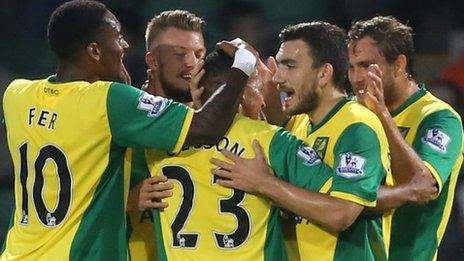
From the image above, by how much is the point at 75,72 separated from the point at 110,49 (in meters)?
0.15

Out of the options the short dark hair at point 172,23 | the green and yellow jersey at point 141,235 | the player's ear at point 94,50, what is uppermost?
the short dark hair at point 172,23

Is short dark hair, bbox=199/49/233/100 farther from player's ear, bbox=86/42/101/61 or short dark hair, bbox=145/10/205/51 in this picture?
short dark hair, bbox=145/10/205/51

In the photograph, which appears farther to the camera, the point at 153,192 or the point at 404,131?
the point at 404,131

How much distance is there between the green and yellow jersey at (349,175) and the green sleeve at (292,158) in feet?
0.12

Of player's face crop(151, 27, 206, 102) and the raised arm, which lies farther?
player's face crop(151, 27, 206, 102)

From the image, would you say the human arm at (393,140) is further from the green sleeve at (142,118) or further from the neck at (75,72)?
the neck at (75,72)

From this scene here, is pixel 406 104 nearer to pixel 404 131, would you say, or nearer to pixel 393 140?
pixel 404 131

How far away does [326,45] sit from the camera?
3.86m

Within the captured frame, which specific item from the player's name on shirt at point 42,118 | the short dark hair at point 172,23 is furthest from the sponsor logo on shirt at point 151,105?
the short dark hair at point 172,23

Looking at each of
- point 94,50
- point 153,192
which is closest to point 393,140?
point 153,192

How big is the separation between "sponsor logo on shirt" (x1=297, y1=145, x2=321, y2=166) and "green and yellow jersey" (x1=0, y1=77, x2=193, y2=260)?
40cm

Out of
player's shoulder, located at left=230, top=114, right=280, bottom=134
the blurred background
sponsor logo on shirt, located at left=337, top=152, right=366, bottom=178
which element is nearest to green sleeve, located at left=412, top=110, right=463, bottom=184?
sponsor logo on shirt, located at left=337, top=152, right=366, bottom=178

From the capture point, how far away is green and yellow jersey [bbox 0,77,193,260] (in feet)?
12.0

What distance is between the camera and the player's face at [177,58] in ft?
15.5
